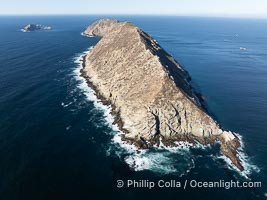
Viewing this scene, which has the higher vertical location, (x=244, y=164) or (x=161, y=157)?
(x=161, y=157)

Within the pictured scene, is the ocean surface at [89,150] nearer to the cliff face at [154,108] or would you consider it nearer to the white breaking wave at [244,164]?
the white breaking wave at [244,164]

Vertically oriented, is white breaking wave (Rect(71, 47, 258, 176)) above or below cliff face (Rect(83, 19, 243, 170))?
below

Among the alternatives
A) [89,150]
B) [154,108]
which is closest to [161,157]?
[154,108]

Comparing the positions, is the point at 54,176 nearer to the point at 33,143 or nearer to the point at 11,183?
the point at 11,183

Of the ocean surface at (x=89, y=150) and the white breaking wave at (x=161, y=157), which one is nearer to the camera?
the ocean surface at (x=89, y=150)

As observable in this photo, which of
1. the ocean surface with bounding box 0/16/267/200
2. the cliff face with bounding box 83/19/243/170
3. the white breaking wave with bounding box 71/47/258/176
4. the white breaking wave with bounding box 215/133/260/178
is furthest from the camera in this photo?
the cliff face with bounding box 83/19/243/170

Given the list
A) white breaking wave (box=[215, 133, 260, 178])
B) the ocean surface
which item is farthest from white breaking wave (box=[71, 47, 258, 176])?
the ocean surface

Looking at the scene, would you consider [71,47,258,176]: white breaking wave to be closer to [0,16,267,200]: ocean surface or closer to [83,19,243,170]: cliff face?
[0,16,267,200]: ocean surface

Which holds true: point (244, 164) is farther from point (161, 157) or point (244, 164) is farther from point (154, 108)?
point (154, 108)

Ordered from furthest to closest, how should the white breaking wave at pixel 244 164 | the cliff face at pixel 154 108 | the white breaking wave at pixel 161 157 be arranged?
1. the cliff face at pixel 154 108
2. the white breaking wave at pixel 161 157
3. the white breaking wave at pixel 244 164

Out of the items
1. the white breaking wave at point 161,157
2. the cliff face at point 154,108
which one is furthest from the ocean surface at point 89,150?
the cliff face at point 154,108

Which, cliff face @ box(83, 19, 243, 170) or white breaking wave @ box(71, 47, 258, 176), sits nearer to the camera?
white breaking wave @ box(71, 47, 258, 176)
